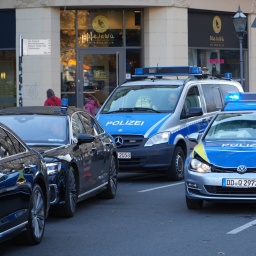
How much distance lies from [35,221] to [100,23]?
63.5 feet

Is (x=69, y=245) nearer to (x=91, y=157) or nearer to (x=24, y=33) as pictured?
(x=91, y=157)

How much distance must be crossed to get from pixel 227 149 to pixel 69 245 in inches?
131

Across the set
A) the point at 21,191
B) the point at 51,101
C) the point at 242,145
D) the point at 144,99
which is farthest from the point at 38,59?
the point at 21,191

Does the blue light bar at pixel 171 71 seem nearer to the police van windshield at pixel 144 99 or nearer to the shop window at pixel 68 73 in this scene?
the police van windshield at pixel 144 99

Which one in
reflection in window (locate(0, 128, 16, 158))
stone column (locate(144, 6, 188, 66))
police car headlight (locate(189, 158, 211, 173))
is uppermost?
stone column (locate(144, 6, 188, 66))

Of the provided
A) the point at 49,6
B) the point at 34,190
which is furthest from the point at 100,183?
the point at 49,6

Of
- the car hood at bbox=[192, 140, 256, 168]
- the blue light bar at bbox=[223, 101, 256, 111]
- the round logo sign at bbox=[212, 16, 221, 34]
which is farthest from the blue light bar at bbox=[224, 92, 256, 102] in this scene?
the round logo sign at bbox=[212, 16, 221, 34]

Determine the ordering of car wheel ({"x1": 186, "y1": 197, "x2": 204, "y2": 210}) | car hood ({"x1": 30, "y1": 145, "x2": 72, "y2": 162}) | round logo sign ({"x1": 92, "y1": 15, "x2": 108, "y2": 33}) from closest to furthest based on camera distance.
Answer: car hood ({"x1": 30, "y1": 145, "x2": 72, "y2": 162}), car wheel ({"x1": 186, "y1": 197, "x2": 204, "y2": 210}), round logo sign ({"x1": 92, "y1": 15, "x2": 108, "y2": 33})

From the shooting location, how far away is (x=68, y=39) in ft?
92.4

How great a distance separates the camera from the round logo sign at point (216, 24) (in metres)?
30.3

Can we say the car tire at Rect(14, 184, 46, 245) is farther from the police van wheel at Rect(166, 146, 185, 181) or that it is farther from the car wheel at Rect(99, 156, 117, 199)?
the police van wheel at Rect(166, 146, 185, 181)

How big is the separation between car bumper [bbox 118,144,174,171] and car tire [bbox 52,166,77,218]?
4.50 meters

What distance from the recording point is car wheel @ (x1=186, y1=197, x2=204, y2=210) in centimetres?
1235

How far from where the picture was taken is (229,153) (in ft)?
39.2
